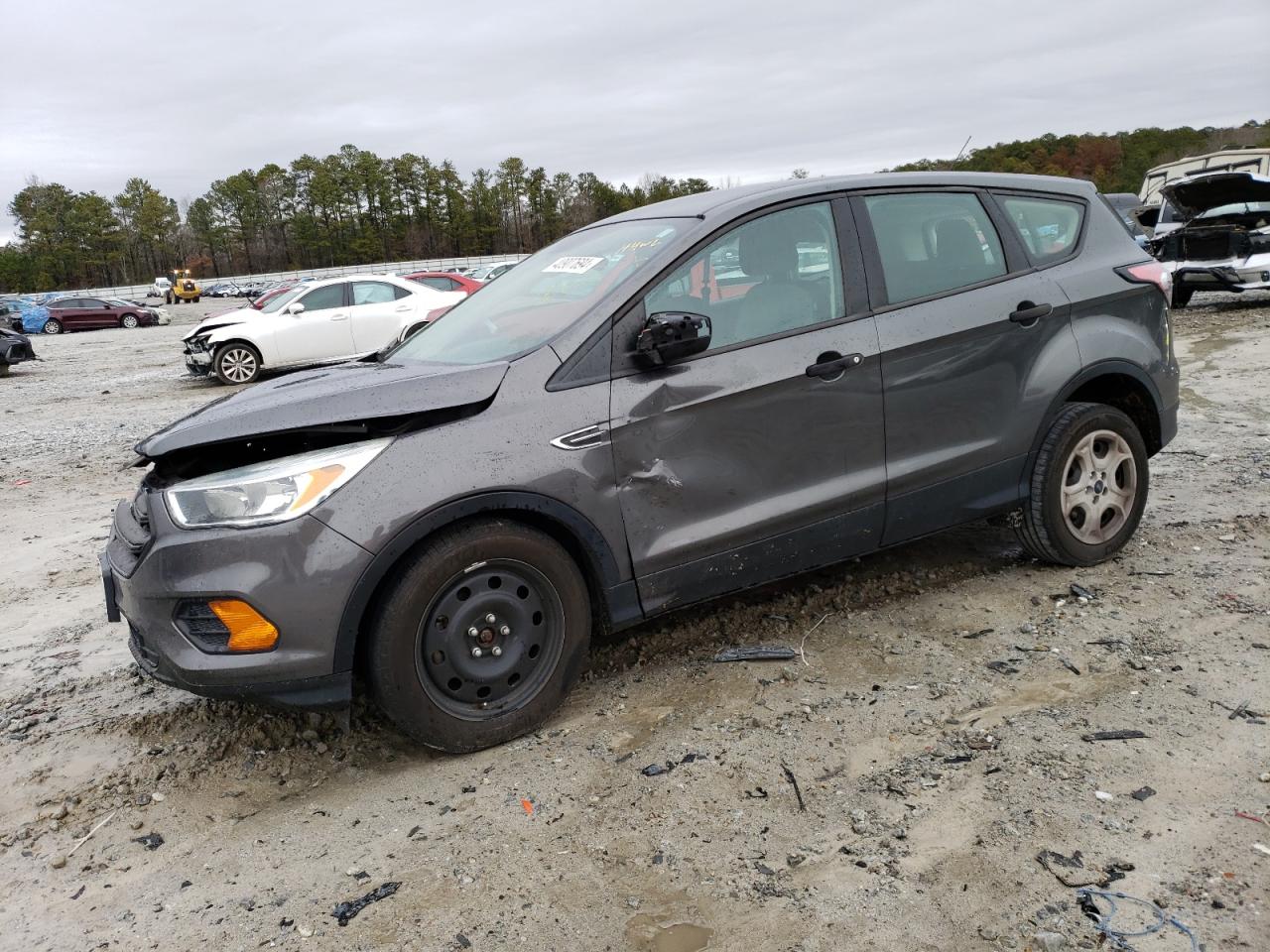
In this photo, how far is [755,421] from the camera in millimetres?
3500

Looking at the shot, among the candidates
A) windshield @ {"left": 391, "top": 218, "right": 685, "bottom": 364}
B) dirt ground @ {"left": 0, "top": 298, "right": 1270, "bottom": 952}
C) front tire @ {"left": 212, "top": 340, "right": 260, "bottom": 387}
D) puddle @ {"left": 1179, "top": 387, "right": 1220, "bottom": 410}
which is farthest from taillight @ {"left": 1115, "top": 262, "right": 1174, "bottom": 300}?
front tire @ {"left": 212, "top": 340, "right": 260, "bottom": 387}

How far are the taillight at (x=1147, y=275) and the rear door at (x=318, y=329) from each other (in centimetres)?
1281

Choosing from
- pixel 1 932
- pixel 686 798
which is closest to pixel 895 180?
pixel 686 798

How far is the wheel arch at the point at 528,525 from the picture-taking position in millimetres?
2930

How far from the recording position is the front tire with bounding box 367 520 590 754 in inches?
118

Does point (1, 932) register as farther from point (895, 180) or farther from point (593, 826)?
point (895, 180)

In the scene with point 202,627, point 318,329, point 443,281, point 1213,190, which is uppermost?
point 1213,190

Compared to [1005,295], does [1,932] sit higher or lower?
lower

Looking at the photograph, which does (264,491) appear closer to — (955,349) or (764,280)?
(764,280)

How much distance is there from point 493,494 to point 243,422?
84cm

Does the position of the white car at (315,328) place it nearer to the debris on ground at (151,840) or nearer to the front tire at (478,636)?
the front tire at (478,636)

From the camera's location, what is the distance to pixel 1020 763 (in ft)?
9.71

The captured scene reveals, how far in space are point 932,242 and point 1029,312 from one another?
531 mm

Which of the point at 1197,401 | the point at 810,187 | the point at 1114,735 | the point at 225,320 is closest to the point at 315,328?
the point at 225,320
